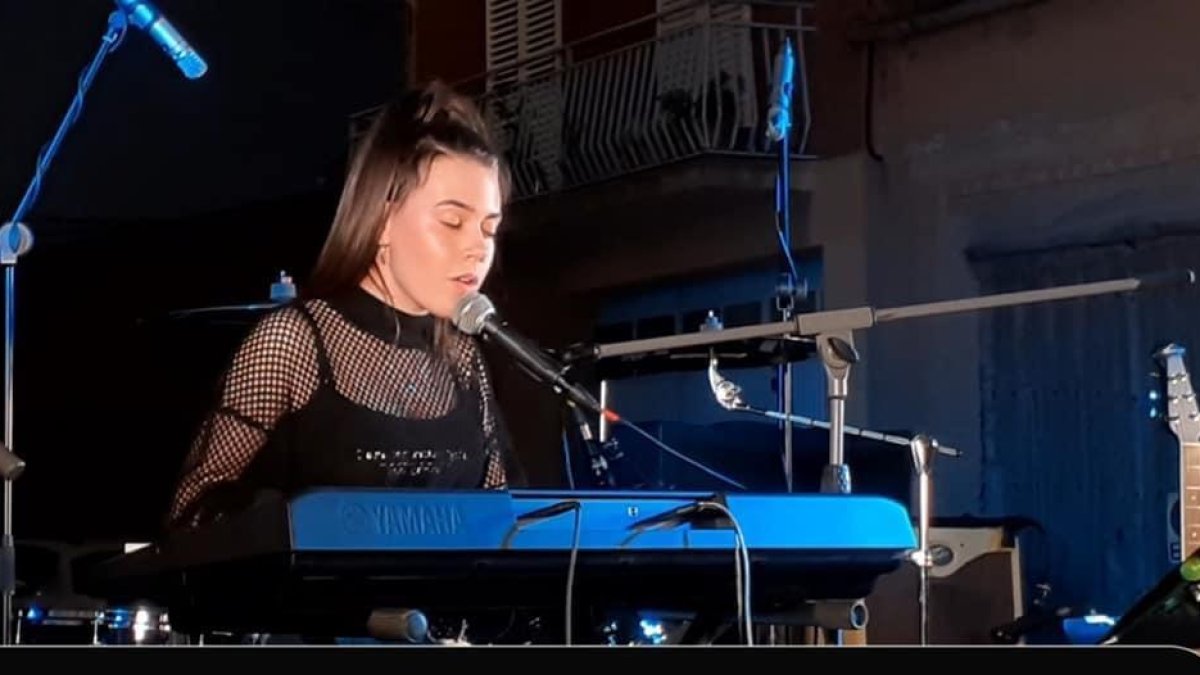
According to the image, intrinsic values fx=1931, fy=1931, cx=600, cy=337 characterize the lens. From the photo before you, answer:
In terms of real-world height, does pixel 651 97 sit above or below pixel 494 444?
above

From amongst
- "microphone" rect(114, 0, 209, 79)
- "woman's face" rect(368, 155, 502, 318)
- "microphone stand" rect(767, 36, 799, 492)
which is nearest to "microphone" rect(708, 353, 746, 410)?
"microphone stand" rect(767, 36, 799, 492)

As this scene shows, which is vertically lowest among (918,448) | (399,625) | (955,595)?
(399,625)

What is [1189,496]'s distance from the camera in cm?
283

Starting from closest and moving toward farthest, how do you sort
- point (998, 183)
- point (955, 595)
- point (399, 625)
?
point (399, 625), point (955, 595), point (998, 183)

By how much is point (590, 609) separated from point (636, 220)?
493 centimetres

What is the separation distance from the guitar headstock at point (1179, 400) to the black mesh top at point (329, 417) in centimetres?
158

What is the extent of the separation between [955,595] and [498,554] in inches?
88.9

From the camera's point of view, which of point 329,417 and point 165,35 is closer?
point 329,417

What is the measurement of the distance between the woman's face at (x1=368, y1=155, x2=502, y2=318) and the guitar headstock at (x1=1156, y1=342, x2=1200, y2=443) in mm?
1579

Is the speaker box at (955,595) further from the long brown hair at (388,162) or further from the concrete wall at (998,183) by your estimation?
the long brown hair at (388,162)

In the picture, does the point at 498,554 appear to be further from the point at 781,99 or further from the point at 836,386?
the point at 781,99

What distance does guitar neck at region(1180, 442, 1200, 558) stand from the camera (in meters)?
2.80

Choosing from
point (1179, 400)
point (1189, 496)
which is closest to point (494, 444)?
point (1189, 496)

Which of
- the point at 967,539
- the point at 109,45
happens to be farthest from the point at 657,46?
the point at 109,45
